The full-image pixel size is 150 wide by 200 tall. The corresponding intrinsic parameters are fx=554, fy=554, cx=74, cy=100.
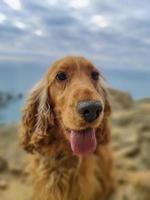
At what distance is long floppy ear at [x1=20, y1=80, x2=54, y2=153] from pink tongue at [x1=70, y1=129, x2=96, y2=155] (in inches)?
11.8

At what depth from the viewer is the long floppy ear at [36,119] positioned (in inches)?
141

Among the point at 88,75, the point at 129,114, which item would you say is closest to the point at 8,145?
the point at 129,114

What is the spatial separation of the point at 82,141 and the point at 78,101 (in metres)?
0.30

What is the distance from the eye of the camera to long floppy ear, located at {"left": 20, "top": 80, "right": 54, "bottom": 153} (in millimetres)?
3580

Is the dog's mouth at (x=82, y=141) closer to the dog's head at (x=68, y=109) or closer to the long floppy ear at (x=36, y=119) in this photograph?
the dog's head at (x=68, y=109)

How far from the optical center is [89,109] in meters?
3.04

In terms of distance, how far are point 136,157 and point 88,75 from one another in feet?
4.82

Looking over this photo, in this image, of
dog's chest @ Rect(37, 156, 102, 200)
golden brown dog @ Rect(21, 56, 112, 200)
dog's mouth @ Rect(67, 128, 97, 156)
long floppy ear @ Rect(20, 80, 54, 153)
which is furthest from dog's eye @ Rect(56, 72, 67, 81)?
dog's chest @ Rect(37, 156, 102, 200)

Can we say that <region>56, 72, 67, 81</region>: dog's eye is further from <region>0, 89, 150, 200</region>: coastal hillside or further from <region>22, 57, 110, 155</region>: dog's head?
<region>0, 89, 150, 200</region>: coastal hillside

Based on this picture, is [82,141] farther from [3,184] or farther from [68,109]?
[3,184]

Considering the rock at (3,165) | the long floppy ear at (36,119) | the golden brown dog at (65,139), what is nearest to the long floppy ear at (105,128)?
the golden brown dog at (65,139)

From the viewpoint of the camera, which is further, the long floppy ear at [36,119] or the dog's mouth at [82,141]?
the long floppy ear at [36,119]

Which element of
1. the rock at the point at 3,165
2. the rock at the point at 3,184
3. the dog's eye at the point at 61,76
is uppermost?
the dog's eye at the point at 61,76

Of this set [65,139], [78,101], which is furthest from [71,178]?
[78,101]
